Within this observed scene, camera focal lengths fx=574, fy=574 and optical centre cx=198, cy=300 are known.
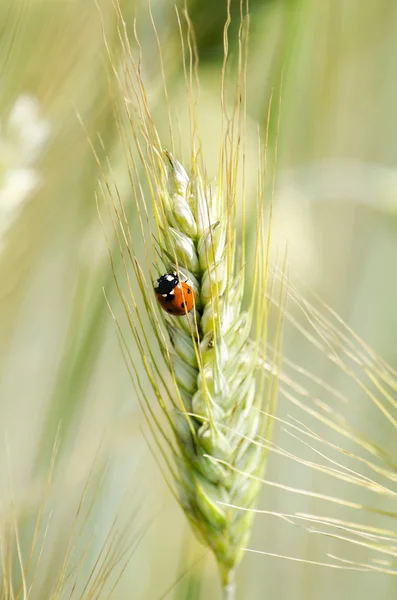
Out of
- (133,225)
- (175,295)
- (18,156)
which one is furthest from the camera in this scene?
(133,225)

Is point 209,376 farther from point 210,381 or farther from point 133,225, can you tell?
point 133,225

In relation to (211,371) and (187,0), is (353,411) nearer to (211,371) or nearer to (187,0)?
(211,371)

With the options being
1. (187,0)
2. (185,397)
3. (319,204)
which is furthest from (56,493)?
(187,0)

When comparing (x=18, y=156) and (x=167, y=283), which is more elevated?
(x=18, y=156)

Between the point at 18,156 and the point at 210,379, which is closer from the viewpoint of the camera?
the point at 210,379

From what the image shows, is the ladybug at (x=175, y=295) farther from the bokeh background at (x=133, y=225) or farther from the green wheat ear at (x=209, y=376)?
the bokeh background at (x=133, y=225)

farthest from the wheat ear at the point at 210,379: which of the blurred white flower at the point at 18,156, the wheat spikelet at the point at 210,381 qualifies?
the blurred white flower at the point at 18,156

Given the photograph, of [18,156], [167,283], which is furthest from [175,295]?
[18,156]

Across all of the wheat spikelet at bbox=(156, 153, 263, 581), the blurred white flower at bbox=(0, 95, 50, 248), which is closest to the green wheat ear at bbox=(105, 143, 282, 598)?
the wheat spikelet at bbox=(156, 153, 263, 581)
